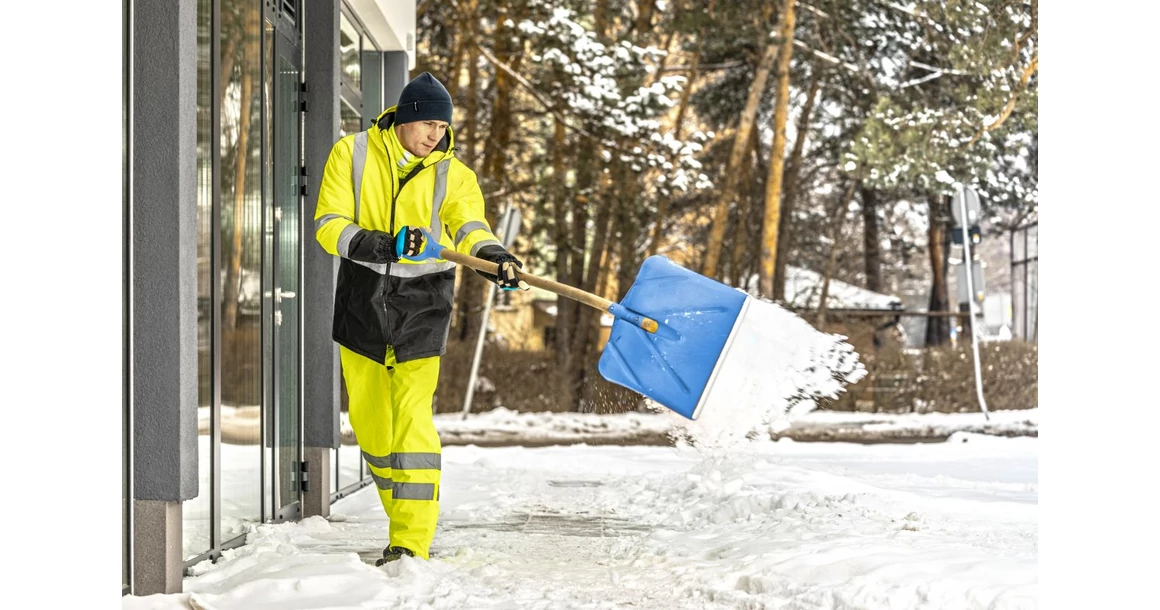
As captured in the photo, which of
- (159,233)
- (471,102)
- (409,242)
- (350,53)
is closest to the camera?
(159,233)

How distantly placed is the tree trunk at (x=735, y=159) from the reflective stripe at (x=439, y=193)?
38.3ft

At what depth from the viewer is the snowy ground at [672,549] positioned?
3846mm

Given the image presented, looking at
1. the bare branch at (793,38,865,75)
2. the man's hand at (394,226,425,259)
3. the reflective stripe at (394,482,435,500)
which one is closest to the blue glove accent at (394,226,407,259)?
the man's hand at (394,226,425,259)

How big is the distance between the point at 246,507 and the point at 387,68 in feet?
12.5

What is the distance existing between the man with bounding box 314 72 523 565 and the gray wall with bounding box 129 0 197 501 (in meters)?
0.94

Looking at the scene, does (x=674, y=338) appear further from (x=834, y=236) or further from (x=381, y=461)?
(x=834, y=236)

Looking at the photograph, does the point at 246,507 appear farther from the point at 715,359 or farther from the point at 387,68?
the point at 387,68

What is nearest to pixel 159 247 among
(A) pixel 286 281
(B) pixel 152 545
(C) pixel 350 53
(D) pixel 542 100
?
(B) pixel 152 545

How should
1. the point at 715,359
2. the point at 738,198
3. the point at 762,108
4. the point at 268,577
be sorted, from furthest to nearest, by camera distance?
the point at 762,108
the point at 738,198
the point at 715,359
the point at 268,577

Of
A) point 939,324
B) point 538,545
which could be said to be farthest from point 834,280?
point 538,545

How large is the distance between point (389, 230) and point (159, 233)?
1248mm

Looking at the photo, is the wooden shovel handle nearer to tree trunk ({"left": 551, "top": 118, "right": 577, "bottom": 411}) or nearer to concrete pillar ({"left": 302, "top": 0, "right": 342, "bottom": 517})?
concrete pillar ({"left": 302, "top": 0, "right": 342, "bottom": 517})

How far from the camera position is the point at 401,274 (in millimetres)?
4711
